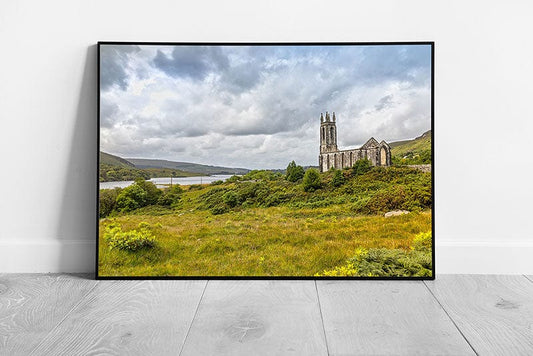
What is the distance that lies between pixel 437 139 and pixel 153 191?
5.23 feet

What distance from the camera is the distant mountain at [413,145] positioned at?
266cm

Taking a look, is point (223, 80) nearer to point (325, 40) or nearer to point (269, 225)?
point (325, 40)

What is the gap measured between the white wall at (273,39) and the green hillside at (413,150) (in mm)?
95

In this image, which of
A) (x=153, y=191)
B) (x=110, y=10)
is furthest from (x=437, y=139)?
(x=110, y=10)

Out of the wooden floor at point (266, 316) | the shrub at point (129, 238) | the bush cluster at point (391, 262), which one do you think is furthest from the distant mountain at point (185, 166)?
the bush cluster at point (391, 262)

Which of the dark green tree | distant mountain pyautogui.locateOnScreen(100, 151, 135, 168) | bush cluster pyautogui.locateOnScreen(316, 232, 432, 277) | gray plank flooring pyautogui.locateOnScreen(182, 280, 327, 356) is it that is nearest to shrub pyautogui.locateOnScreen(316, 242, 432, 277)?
bush cluster pyautogui.locateOnScreen(316, 232, 432, 277)

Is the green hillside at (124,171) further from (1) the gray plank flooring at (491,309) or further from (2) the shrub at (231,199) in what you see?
(1) the gray plank flooring at (491,309)

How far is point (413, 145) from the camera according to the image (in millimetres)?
2668

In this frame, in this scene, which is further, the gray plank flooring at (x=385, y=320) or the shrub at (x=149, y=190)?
the shrub at (x=149, y=190)

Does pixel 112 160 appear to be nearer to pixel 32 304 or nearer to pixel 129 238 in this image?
pixel 129 238

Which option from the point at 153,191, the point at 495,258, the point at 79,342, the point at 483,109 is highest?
the point at 483,109

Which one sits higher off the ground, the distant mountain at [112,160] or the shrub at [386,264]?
the distant mountain at [112,160]

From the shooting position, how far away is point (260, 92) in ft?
8.93

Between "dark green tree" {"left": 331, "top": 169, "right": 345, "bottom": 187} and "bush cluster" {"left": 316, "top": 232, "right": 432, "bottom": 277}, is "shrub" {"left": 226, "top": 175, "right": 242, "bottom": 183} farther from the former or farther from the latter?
"bush cluster" {"left": 316, "top": 232, "right": 432, "bottom": 277}
